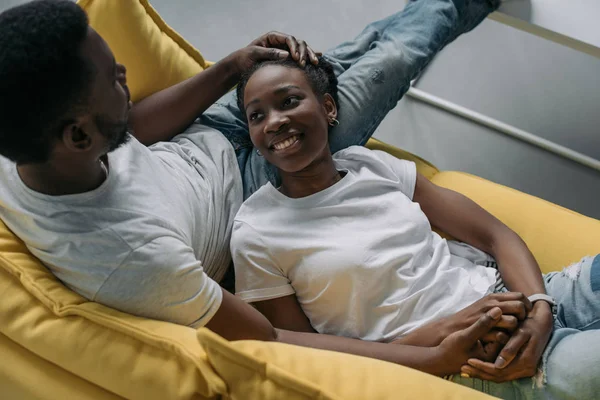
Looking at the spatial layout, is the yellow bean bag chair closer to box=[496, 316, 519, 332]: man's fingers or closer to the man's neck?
the man's neck

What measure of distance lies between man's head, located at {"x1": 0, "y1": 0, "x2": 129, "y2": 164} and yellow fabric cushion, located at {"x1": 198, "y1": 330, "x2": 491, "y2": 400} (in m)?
0.32

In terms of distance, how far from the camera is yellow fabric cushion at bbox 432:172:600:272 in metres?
1.41

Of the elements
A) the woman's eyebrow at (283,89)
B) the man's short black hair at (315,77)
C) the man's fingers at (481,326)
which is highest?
the woman's eyebrow at (283,89)

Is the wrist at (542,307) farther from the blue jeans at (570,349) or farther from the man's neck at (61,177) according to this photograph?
the man's neck at (61,177)

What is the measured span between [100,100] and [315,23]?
1.70m

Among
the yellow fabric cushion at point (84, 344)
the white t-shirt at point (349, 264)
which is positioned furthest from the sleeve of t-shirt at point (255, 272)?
the yellow fabric cushion at point (84, 344)

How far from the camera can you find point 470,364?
3.62 ft

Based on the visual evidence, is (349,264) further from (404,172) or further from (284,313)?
(404,172)

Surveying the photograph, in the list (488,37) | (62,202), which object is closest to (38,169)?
(62,202)

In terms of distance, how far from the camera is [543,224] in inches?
57.2

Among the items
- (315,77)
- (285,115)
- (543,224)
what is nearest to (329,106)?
(315,77)

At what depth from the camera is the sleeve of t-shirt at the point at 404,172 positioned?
54.8 inches

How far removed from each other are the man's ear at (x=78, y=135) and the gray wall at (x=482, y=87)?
1420 mm

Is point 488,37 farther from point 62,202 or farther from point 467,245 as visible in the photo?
point 62,202
